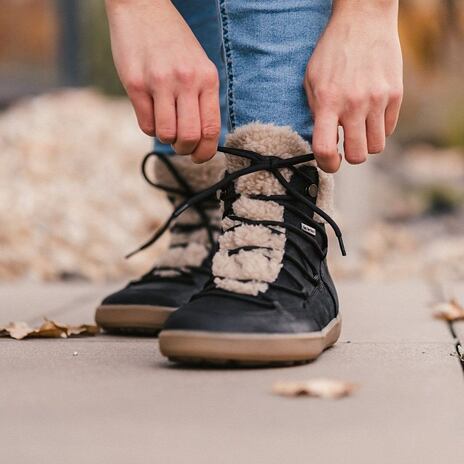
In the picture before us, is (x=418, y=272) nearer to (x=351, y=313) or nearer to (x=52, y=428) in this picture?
(x=351, y=313)

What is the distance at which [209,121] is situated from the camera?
1583 millimetres

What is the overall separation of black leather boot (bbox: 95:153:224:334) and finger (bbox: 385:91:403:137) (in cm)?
45

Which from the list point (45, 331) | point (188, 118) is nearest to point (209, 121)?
point (188, 118)

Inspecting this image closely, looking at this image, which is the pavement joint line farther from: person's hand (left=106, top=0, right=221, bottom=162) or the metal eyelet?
person's hand (left=106, top=0, right=221, bottom=162)

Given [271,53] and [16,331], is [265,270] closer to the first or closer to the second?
[271,53]

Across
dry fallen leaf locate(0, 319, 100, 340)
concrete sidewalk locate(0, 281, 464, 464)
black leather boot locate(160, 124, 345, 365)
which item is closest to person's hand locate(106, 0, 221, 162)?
black leather boot locate(160, 124, 345, 365)

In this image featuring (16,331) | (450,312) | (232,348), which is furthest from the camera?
(450,312)

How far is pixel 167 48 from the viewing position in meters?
1.58

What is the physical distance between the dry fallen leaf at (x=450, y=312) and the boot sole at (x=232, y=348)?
2.41ft

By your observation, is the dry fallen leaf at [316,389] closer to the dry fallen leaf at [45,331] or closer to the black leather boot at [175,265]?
the black leather boot at [175,265]

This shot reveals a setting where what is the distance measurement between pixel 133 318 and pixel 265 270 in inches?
16.6

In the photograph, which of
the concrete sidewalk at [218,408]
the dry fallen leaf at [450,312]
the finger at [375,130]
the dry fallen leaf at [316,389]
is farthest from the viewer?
the dry fallen leaf at [450,312]

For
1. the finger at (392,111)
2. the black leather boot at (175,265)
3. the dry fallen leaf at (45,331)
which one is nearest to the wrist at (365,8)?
the finger at (392,111)

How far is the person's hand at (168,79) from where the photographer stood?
1.56 meters
